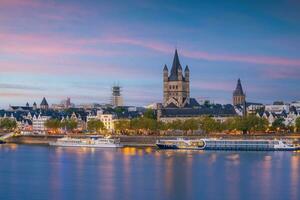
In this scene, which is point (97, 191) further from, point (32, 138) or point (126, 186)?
point (32, 138)

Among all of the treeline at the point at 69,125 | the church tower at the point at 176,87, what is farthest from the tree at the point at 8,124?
the church tower at the point at 176,87

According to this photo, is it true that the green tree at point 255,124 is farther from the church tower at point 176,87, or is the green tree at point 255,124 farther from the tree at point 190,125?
the church tower at point 176,87

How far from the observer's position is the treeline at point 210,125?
68.7m

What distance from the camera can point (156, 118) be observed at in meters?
81.0

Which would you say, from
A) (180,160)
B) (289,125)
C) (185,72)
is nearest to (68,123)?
(185,72)

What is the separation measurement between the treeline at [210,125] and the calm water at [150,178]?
25197 millimetres

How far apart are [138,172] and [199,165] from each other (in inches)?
197

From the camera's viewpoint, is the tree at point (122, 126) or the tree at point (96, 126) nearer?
the tree at point (122, 126)

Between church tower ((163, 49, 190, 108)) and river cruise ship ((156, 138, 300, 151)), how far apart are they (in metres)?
29.6

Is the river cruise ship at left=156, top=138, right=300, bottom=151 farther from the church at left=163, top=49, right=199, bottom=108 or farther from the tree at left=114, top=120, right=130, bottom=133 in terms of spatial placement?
the church at left=163, top=49, right=199, bottom=108

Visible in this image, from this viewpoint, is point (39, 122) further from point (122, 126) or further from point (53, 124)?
point (122, 126)

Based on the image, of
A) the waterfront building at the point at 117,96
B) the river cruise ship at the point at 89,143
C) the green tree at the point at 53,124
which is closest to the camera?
the river cruise ship at the point at 89,143

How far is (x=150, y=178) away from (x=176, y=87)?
184 feet

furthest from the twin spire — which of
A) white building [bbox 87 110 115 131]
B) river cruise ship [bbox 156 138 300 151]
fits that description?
river cruise ship [bbox 156 138 300 151]
